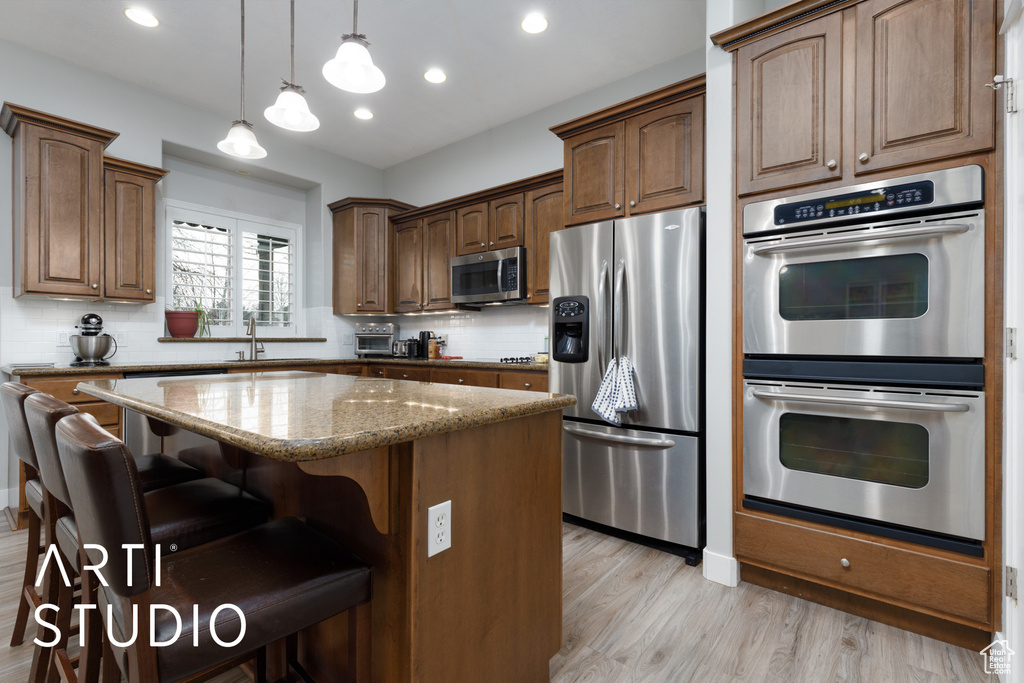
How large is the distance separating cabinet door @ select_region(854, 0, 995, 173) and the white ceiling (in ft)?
4.43

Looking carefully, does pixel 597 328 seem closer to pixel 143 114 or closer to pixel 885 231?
pixel 885 231

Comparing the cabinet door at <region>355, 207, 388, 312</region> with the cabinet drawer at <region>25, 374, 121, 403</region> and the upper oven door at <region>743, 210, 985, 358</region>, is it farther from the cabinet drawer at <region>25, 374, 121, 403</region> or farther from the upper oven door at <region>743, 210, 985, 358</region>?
the upper oven door at <region>743, 210, 985, 358</region>

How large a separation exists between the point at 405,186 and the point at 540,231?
7.52 feet

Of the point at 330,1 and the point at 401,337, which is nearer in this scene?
the point at 330,1

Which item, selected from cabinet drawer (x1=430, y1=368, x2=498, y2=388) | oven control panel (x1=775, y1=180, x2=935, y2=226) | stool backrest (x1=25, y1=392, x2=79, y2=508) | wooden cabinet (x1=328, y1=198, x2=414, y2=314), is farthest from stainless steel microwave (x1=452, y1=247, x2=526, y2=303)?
stool backrest (x1=25, y1=392, x2=79, y2=508)

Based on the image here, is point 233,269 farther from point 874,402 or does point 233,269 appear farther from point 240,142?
point 874,402

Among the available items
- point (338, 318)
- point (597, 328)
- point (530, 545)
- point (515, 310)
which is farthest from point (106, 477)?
point (338, 318)

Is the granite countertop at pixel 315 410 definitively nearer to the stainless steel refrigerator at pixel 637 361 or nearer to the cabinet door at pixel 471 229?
the stainless steel refrigerator at pixel 637 361

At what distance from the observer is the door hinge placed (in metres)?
1.51

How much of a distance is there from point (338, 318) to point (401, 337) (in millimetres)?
683

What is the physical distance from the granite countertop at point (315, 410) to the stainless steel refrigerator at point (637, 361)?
3.83ft

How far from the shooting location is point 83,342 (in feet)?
10.7

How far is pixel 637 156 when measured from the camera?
2.72 m

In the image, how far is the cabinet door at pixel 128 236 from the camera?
3379 millimetres
